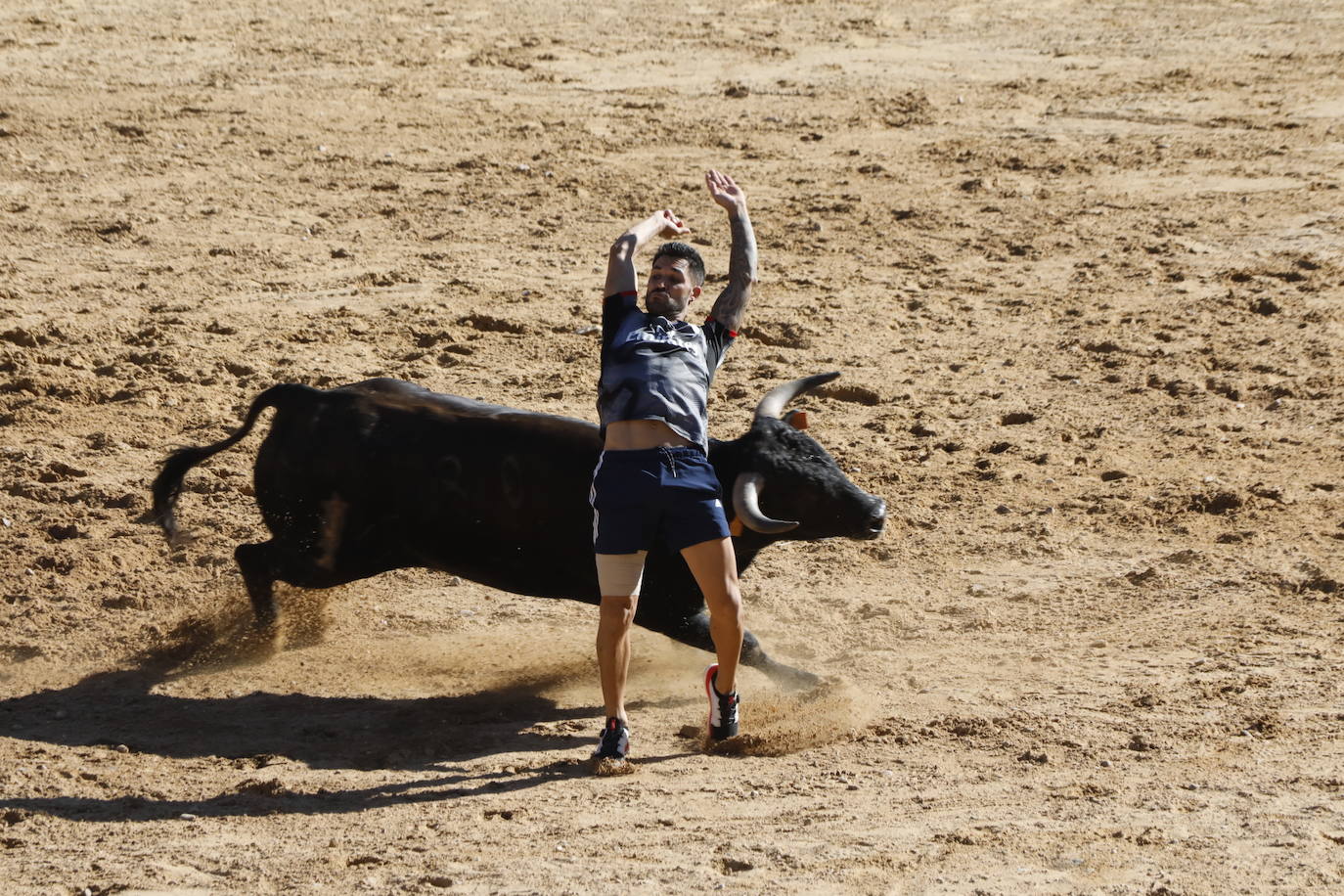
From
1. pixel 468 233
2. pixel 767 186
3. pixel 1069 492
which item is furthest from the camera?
pixel 767 186

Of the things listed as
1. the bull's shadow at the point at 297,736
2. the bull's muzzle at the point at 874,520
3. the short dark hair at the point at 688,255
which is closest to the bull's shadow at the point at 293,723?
the bull's shadow at the point at 297,736

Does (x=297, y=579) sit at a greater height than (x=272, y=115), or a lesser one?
lesser

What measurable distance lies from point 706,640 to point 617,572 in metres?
1.02

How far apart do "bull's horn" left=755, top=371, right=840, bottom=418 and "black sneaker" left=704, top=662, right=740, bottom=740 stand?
127 cm

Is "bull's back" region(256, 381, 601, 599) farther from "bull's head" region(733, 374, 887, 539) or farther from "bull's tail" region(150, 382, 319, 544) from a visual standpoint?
"bull's head" region(733, 374, 887, 539)

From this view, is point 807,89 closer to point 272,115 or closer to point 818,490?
point 272,115

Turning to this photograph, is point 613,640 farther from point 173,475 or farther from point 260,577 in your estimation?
point 173,475

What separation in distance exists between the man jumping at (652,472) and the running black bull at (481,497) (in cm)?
70

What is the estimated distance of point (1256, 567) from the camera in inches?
312

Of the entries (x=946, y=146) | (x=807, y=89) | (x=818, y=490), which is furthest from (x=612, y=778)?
(x=807, y=89)

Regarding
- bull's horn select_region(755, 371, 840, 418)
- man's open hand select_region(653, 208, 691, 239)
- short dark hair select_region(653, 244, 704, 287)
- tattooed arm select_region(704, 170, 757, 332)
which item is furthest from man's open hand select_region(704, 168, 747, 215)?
bull's horn select_region(755, 371, 840, 418)

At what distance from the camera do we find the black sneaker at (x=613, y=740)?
6.01m

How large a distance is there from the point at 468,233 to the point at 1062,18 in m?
7.00

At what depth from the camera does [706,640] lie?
682 centimetres
